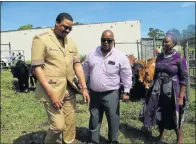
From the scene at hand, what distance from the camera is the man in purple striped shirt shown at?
16.2 ft

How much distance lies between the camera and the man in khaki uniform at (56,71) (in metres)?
4.00

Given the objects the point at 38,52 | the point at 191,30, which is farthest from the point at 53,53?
the point at 191,30

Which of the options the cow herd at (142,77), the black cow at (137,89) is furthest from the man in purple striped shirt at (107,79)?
the black cow at (137,89)

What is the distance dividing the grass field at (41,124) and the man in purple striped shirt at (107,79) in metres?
0.66

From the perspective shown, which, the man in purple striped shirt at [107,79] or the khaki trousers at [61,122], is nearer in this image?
the khaki trousers at [61,122]

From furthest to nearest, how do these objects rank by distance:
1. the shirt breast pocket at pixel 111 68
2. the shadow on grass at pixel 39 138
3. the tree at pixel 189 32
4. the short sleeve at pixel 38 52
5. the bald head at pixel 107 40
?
the tree at pixel 189 32
the shadow on grass at pixel 39 138
the shirt breast pocket at pixel 111 68
the bald head at pixel 107 40
the short sleeve at pixel 38 52

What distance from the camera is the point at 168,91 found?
521 centimetres

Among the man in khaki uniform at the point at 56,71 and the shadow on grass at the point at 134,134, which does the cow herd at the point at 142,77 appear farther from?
the man in khaki uniform at the point at 56,71

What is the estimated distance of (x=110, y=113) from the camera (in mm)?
5074

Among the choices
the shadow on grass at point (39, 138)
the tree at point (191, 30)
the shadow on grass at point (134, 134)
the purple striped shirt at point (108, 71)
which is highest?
the tree at point (191, 30)

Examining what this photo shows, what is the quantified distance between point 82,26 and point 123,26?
4219mm

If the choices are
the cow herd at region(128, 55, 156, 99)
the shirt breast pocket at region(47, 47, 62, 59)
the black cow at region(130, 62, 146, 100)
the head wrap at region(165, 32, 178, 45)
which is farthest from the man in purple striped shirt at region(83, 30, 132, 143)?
the black cow at region(130, 62, 146, 100)

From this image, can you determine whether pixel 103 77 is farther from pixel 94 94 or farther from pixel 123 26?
pixel 123 26

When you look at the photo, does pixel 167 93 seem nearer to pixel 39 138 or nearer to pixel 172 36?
pixel 172 36
